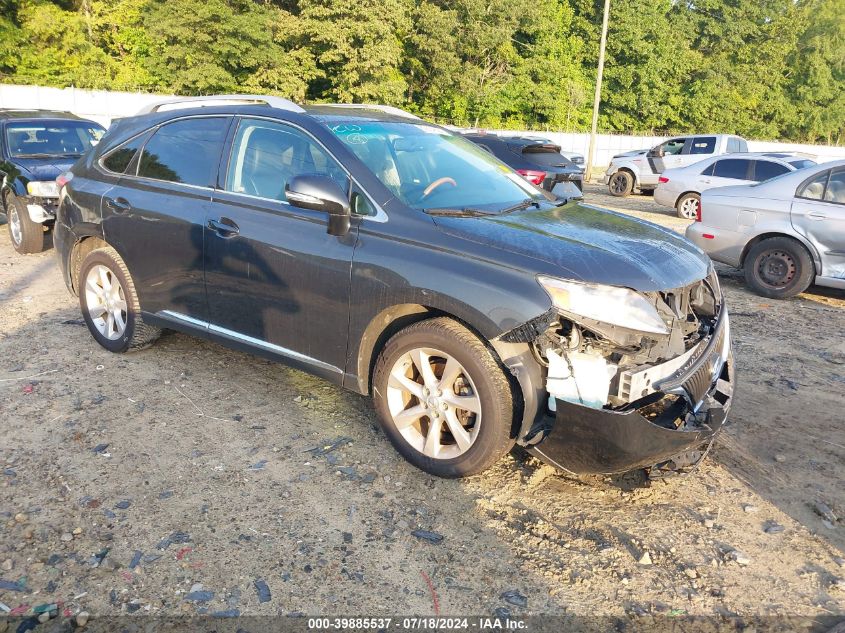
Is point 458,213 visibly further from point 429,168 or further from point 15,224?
point 15,224

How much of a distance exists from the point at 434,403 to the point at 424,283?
62cm

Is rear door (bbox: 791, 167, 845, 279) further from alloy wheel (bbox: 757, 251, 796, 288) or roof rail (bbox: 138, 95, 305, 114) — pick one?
roof rail (bbox: 138, 95, 305, 114)

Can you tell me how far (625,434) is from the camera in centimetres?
292

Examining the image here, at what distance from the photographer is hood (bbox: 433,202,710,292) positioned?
307cm

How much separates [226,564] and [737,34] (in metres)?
64.3

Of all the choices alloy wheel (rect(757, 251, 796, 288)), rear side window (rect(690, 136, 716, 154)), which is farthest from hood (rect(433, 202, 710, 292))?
rear side window (rect(690, 136, 716, 154))

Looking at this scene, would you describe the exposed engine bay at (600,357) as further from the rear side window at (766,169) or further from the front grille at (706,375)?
the rear side window at (766,169)

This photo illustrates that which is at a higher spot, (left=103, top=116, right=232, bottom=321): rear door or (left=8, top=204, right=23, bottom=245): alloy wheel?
(left=103, top=116, right=232, bottom=321): rear door

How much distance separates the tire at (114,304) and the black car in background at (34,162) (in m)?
4.15

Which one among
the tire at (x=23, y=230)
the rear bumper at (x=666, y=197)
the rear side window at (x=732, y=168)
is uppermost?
the rear side window at (x=732, y=168)

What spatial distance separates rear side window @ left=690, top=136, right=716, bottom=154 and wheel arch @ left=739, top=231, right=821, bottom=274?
41.2ft

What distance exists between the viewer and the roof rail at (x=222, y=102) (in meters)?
4.21

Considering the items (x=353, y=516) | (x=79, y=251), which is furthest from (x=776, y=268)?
(x=79, y=251)

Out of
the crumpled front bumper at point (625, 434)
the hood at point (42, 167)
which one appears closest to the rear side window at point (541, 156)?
the hood at point (42, 167)
